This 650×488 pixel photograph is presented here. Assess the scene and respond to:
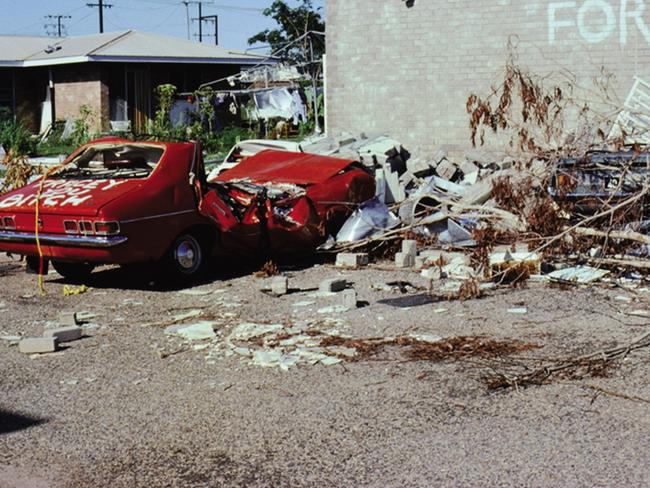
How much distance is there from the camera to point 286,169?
12.1 meters

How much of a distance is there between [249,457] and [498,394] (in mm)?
1750

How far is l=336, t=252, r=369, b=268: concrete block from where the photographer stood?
10992 mm

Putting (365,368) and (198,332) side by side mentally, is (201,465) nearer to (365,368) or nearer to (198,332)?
(365,368)

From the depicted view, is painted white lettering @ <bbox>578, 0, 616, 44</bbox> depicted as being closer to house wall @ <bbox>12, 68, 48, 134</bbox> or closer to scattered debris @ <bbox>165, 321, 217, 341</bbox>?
scattered debris @ <bbox>165, 321, 217, 341</bbox>

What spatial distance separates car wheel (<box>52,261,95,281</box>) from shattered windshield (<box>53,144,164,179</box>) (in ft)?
3.08

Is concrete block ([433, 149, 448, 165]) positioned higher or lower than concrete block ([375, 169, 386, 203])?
higher

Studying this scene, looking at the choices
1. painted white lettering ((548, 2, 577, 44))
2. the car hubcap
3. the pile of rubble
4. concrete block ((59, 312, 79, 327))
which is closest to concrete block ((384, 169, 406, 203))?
the pile of rubble

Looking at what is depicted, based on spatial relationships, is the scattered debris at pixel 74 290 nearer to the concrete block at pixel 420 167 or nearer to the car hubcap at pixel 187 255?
the car hubcap at pixel 187 255

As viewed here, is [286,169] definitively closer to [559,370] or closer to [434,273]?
[434,273]

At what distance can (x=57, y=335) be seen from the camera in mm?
7641

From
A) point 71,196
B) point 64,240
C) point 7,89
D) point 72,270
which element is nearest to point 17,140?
point 7,89

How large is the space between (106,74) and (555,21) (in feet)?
72.4

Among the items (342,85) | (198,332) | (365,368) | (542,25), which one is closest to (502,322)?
(365,368)

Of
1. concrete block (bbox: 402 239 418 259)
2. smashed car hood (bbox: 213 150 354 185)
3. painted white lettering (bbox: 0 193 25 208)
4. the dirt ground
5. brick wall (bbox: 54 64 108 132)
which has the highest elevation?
brick wall (bbox: 54 64 108 132)
